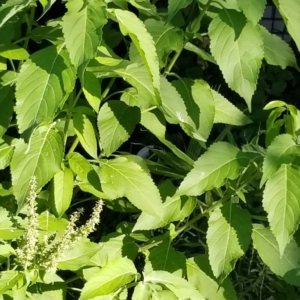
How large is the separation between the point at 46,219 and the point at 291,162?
0.67 m

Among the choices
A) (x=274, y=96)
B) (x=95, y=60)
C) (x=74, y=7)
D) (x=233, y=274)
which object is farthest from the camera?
(x=274, y=96)

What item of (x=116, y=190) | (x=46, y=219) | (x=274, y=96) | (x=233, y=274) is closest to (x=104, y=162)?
(x=116, y=190)

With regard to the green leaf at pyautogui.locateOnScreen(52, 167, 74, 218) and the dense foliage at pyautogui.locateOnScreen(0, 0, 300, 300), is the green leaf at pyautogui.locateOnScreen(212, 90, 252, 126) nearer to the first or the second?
the dense foliage at pyautogui.locateOnScreen(0, 0, 300, 300)

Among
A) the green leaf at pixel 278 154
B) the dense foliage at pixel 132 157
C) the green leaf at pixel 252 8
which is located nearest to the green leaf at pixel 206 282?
the dense foliage at pixel 132 157

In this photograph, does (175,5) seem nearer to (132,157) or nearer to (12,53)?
(12,53)

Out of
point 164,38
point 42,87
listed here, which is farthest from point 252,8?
point 42,87

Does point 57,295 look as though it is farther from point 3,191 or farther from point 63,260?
point 3,191

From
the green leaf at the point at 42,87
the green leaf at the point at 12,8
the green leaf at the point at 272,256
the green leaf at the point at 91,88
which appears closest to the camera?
the green leaf at the point at 12,8

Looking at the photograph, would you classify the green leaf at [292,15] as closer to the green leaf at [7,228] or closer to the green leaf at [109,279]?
the green leaf at [109,279]

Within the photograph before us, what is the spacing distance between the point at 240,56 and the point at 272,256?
0.62 m

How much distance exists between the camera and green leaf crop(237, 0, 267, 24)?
130 cm

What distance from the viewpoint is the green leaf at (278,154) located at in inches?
55.1

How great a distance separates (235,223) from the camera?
1.60 meters

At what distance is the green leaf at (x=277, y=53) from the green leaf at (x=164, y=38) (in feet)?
0.83
